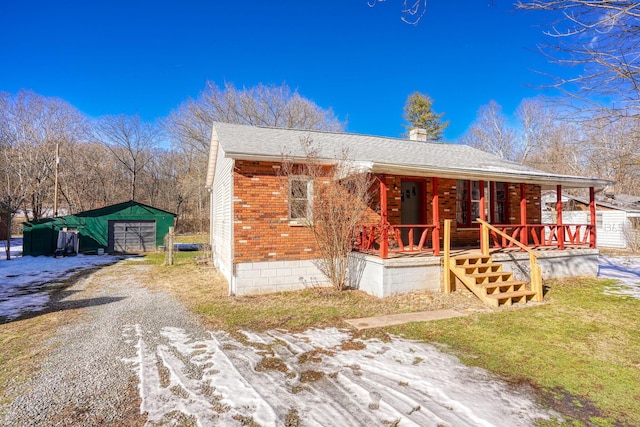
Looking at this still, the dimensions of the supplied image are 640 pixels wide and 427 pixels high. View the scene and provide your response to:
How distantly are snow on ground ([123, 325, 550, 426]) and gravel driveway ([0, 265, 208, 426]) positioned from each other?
21 centimetres

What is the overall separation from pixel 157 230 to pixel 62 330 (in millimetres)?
15317

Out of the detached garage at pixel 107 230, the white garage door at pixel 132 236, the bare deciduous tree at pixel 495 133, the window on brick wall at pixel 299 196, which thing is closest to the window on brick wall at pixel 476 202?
the window on brick wall at pixel 299 196

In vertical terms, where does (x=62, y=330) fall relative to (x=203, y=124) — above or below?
below

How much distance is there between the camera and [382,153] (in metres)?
10.9

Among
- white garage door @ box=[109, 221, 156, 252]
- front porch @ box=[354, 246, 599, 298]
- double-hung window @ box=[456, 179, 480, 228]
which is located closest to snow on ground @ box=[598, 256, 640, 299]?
front porch @ box=[354, 246, 599, 298]

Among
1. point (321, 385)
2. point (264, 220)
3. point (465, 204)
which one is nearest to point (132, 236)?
point (264, 220)

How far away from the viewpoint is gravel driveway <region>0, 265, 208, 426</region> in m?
3.13

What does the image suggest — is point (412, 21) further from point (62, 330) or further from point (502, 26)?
point (62, 330)

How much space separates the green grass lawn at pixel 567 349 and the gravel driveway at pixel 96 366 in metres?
3.89

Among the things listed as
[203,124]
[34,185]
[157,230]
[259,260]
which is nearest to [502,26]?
[259,260]

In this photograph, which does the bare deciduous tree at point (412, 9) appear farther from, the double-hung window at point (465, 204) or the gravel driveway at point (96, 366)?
the double-hung window at point (465, 204)

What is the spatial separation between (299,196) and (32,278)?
9461 mm

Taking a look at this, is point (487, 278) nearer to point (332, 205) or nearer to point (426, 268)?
point (426, 268)

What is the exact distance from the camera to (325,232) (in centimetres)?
789
